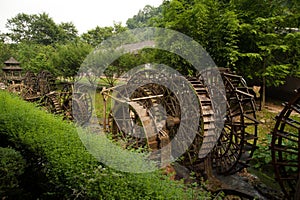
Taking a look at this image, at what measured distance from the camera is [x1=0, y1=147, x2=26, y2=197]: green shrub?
12.4 ft

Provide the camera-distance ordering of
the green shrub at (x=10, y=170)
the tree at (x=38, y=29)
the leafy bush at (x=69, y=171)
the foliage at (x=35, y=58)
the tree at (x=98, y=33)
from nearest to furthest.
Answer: the leafy bush at (x=69, y=171) < the green shrub at (x=10, y=170) < the foliage at (x=35, y=58) < the tree at (x=98, y=33) < the tree at (x=38, y=29)

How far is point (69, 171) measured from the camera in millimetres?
3238

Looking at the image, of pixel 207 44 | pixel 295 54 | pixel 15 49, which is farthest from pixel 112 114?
pixel 15 49

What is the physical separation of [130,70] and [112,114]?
10.5 m

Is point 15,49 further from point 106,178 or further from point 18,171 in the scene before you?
point 106,178

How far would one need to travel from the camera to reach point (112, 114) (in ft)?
26.6

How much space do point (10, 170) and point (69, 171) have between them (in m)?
1.37

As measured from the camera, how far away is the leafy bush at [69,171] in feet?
9.21

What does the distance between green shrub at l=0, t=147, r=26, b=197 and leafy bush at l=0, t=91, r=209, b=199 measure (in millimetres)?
231

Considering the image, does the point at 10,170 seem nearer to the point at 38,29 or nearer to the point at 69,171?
the point at 69,171

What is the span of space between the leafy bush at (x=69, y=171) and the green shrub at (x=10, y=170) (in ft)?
0.76

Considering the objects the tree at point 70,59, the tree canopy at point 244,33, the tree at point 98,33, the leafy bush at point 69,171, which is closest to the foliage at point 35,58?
the tree at point 70,59

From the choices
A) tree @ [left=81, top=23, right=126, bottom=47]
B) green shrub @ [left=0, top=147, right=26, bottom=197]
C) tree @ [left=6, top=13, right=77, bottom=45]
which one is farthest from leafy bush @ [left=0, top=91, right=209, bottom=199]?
tree @ [left=6, top=13, right=77, bottom=45]

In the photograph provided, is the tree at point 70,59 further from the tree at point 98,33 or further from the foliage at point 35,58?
the tree at point 98,33
